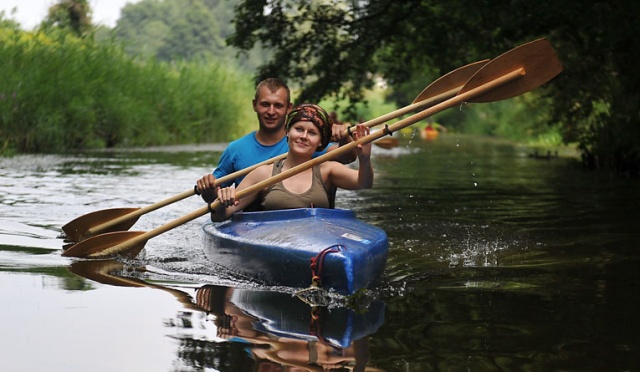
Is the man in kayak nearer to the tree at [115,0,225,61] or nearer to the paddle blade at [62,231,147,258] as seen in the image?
the paddle blade at [62,231,147,258]

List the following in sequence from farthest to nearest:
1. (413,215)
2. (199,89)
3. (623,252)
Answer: (199,89), (413,215), (623,252)

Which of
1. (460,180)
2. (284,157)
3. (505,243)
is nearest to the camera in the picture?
(284,157)

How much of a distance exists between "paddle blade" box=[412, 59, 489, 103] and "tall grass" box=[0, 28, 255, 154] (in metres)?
10.2

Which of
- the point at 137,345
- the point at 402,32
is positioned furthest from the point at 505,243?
the point at 402,32

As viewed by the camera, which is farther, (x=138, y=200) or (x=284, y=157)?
(x=138, y=200)

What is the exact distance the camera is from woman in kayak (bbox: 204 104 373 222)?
596cm

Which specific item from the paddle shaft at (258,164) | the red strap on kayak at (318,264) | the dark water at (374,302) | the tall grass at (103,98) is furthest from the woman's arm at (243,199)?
the tall grass at (103,98)

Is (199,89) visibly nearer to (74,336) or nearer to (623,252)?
(623,252)

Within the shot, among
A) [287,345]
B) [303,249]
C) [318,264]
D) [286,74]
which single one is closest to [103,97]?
[286,74]

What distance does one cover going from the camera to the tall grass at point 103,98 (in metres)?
16.9

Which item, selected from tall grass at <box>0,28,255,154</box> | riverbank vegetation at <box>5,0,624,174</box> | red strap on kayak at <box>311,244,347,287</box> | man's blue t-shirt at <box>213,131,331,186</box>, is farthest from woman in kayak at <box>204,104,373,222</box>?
tall grass at <box>0,28,255,154</box>

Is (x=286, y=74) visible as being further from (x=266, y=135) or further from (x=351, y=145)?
(x=351, y=145)

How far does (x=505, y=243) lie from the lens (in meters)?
7.75

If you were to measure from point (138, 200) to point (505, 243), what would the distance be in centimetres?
454
